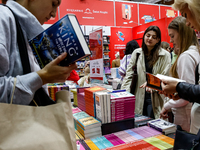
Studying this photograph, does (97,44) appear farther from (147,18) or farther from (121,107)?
(147,18)

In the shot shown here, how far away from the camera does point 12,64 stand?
73 centimetres

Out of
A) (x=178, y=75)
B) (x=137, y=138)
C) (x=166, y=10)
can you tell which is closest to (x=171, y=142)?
(x=137, y=138)

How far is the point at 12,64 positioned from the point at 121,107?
110cm

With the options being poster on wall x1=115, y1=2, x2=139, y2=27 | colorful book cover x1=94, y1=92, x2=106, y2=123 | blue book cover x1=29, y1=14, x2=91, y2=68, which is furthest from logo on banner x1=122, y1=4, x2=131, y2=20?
blue book cover x1=29, y1=14, x2=91, y2=68

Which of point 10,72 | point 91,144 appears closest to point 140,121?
point 91,144

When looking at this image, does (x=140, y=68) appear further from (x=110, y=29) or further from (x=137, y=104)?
(x=110, y=29)

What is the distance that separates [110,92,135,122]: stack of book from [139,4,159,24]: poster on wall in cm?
892

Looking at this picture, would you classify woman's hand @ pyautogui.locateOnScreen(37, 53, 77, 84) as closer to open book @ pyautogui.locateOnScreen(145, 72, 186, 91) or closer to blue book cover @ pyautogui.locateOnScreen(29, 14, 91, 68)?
blue book cover @ pyautogui.locateOnScreen(29, 14, 91, 68)

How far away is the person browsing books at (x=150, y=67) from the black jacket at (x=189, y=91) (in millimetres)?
1174

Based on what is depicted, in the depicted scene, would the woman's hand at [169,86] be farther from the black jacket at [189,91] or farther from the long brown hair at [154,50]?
the long brown hair at [154,50]

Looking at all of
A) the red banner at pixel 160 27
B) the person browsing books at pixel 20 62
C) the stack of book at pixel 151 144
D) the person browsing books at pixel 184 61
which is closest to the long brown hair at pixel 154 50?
the person browsing books at pixel 184 61

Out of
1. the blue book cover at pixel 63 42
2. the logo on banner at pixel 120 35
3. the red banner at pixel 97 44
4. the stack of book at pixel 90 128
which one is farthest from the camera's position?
the logo on banner at pixel 120 35

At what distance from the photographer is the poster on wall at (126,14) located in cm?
887

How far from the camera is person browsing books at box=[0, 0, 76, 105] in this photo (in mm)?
672
